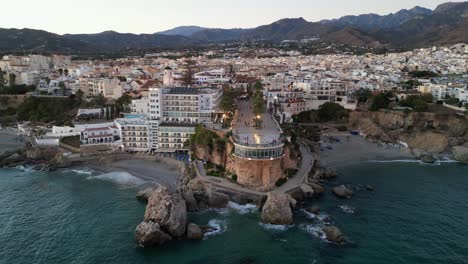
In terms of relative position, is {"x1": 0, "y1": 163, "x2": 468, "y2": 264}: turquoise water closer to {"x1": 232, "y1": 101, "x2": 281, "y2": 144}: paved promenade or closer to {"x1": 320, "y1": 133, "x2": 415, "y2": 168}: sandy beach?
{"x1": 320, "y1": 133, "x2": 415, "y2": 168}: sandy beach

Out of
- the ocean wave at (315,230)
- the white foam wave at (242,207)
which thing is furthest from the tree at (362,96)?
the ocean wave at (315,230)

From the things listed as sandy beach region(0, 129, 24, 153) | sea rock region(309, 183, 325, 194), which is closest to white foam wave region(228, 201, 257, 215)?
sea rock region(309, 183, 325, 194)

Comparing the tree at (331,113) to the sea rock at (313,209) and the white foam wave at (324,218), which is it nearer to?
the sea rock at (313,209)

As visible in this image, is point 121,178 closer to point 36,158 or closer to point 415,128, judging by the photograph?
point 36,158

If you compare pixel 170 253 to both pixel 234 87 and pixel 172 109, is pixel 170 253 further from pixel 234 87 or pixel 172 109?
pixel 234 87

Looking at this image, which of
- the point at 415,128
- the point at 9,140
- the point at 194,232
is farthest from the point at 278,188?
the point at 9,140

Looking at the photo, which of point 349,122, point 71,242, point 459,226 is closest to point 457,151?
point 349,122
